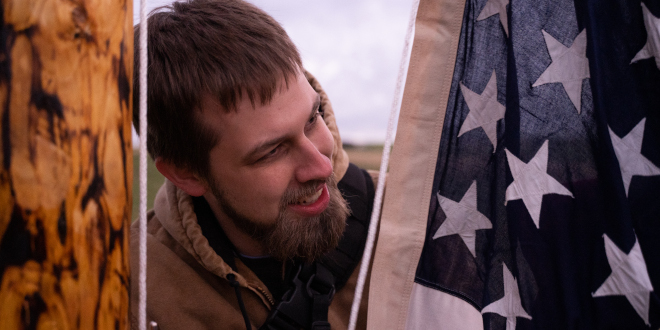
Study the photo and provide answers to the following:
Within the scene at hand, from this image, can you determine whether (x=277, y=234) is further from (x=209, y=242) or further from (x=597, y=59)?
(x=597, y=59)

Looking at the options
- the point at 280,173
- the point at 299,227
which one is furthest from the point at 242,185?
the point at 299,227

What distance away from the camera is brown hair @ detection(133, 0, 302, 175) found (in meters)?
1.58

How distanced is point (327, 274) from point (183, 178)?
679 mm

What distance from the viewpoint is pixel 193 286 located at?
1.82 metres

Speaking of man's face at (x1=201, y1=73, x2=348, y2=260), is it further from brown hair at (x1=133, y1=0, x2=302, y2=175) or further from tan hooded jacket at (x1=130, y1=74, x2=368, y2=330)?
tan hooded jacket at (x1=130, y1=74, x2=368, y2=330)

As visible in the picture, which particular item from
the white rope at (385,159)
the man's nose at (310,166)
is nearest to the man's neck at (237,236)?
the man's nose at (310,166)

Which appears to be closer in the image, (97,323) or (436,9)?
(97,323)

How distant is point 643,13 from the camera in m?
0.98

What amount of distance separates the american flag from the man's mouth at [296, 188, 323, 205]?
0.60 metres

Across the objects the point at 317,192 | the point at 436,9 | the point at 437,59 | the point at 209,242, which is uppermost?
the point at 436,9

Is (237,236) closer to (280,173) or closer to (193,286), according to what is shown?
(193,286)

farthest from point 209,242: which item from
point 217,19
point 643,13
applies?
point 643,13

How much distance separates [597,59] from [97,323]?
1.18 metres

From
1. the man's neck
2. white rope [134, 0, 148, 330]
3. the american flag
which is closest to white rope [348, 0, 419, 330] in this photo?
the american flag
